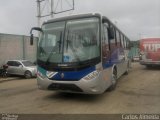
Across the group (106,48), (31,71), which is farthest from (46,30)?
(31,71)

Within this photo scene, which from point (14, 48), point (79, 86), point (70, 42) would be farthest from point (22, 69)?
point (79, 86)

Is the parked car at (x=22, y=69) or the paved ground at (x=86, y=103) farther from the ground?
the parked car at (x=22, y=69)

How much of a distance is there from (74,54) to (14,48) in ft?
54.2

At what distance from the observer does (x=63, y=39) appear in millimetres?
8406

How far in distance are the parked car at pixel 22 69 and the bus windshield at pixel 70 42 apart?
10594 mm

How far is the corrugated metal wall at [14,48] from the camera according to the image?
72.3 ft

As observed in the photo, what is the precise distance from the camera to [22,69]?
1938cm

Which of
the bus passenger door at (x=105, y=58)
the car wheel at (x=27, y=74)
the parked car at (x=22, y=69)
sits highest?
the bus passenger door at (x=105, y=58)

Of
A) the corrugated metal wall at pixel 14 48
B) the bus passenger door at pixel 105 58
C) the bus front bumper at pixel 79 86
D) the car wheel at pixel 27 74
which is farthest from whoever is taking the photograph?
the corrugated metal wall at pixel 14 48

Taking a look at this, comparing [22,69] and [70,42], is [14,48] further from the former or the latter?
[70,42]

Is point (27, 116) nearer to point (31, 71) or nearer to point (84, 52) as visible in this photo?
point (84, 52)

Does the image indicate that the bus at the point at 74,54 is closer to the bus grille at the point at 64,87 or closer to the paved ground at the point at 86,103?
the bus grille at the point at 64,87

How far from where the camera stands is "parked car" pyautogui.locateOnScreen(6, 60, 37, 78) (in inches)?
751

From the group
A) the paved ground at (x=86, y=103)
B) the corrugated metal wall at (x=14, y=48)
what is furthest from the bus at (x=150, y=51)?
the paved ground at (x=86, y=103)
